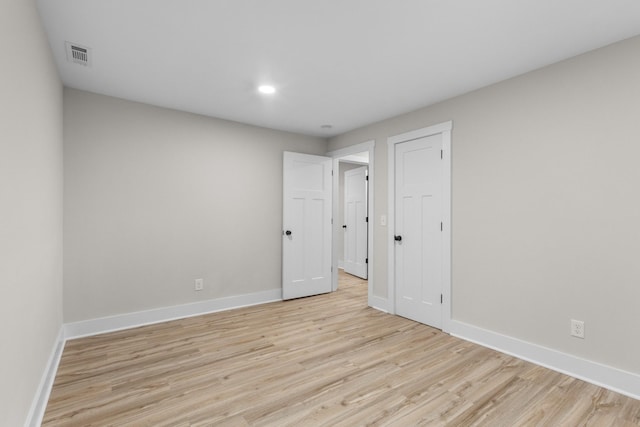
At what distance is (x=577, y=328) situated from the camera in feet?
7.67

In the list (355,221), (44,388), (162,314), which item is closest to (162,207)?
(162,314)

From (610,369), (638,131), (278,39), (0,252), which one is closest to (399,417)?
(610,369)

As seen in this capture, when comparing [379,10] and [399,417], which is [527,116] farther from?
[399,417]

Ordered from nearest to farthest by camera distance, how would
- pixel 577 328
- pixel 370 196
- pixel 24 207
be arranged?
pixel 24 207 < pixel 577 328 < pixel 370 196

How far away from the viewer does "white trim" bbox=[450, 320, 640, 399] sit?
2.10 m

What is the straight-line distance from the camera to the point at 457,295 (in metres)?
3.13

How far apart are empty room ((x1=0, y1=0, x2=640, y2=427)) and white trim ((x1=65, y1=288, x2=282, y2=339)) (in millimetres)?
24

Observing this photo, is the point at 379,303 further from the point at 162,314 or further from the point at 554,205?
the point at 162,314

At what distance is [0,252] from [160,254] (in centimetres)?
236

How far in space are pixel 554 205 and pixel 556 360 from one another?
123 centimetres

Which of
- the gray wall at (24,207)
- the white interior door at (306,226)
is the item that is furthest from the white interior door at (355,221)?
the gray wall at (24,207)

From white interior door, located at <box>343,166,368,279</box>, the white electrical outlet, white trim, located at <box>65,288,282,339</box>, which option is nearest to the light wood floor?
white trim, located at <box>65,288,282,339</box>

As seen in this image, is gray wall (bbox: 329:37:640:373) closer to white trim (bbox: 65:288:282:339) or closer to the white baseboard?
the white baseboard

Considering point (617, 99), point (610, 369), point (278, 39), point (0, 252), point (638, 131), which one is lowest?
point (610, 369)
